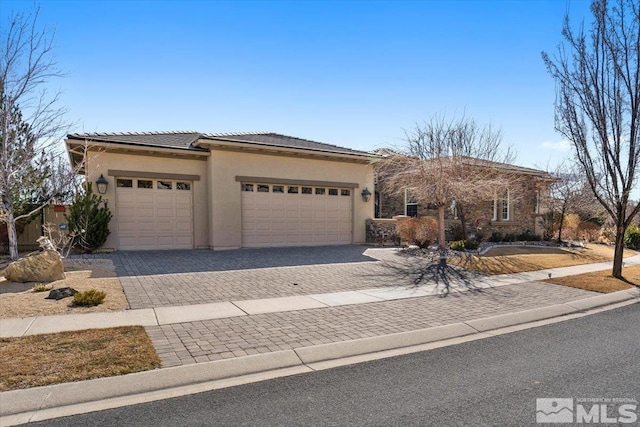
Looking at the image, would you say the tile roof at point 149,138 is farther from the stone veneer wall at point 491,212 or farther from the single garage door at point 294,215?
the stone veneer wall at point 491,212

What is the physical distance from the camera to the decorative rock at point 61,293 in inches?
284

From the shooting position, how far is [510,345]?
5559 mm

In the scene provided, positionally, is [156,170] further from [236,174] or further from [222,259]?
[222,259]

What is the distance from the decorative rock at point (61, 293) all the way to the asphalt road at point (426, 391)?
4.66 metres

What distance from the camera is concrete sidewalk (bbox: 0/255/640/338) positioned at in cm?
579

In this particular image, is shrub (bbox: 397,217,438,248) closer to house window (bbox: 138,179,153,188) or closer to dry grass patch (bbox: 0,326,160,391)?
house window (bbox: 138,179,153,188)

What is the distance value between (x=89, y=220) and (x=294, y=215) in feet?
25.9

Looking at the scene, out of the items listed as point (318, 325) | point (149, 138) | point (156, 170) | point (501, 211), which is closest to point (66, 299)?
point (318, 325)

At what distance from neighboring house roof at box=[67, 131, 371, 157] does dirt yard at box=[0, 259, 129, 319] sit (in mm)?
5674

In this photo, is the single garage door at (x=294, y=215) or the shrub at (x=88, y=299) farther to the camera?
the single garage door at (x=294, y=215)

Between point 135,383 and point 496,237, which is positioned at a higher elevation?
point 496,237

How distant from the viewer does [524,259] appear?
14484 millimetres

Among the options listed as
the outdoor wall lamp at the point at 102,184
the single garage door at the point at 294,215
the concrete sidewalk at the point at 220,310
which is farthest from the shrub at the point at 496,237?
the outdoor wall lamp at the point at 102,184

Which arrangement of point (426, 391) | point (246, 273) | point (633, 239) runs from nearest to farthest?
point (426, 391)
point (246, 273)
point (633, 239)
